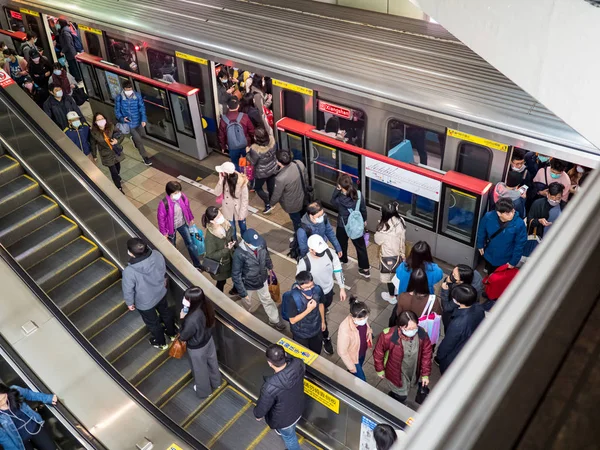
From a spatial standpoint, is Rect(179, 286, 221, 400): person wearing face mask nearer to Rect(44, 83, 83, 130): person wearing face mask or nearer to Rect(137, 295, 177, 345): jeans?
Rect(137, 295, 177, 345): jeans

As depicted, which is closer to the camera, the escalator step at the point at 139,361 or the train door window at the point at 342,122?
the escalator step at the point at 139,361

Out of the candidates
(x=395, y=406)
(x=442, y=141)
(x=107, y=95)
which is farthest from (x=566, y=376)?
(x=107, y=95)

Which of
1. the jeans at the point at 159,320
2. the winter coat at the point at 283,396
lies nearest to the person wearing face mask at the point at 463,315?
the winter coat at the point at 283,396

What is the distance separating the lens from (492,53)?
426 centimetres

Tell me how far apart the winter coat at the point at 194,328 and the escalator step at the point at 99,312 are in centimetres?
147

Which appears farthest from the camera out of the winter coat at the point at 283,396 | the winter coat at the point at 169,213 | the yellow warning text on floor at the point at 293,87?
the yellow warning text on floor at the point at 293,87

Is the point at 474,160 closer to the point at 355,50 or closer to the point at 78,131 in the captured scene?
the point at 355,50

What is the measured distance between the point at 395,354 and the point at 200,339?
6.12 feet

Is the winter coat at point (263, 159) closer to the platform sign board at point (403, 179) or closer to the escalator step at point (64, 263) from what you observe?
the platform sign board at point (403, 179)

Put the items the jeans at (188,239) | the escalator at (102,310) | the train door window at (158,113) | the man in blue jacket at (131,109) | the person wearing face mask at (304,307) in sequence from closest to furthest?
the person wearing face mask at (304,307) → the escalator at (102,310) → the jeans at (188,239) → the man in blue jacket at (131,109) → the train door window at (158,113)

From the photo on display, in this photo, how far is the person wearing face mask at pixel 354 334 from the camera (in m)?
5.23

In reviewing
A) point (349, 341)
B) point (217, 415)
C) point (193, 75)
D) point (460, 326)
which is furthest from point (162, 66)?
point (460, 326)

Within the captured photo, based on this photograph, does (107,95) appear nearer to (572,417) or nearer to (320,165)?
(320,165)

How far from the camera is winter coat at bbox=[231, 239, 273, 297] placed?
21.1 ft
